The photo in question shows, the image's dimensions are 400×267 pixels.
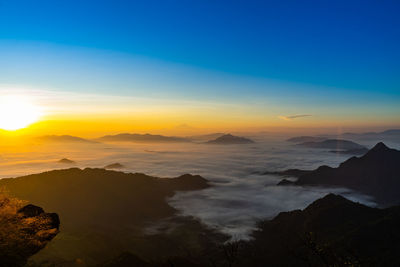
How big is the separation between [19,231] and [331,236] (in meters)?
137

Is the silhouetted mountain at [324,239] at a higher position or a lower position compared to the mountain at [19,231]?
lower

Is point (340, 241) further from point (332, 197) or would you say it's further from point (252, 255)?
point (332, 197)

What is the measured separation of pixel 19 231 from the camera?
41.5 metres

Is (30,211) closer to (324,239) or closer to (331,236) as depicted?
(324,239)

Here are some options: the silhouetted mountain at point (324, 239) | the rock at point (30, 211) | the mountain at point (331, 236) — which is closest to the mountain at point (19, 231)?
the rock at point (30, 211)

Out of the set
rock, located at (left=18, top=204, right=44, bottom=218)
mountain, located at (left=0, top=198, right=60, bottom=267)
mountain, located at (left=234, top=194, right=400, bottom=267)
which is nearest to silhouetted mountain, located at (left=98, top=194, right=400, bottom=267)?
mountain, located at (left=234, top=194, right=400, bottom=267)

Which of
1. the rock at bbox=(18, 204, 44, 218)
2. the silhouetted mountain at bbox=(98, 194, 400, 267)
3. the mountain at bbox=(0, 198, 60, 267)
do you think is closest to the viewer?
the mountain at bbox=(0, 198, 60, 267)

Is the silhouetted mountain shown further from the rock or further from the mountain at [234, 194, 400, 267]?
the rock

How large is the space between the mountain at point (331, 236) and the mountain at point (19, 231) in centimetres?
7634

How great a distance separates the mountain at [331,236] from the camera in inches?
4419

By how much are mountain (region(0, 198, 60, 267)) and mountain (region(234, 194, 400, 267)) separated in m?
76.3

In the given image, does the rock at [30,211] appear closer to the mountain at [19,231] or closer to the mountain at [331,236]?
the mountain at [19,231]

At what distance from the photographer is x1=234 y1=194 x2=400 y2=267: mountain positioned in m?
112

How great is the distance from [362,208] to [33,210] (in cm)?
16058
